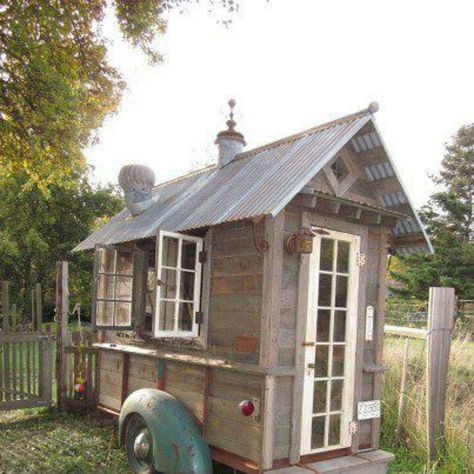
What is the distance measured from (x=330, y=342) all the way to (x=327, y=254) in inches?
37.3

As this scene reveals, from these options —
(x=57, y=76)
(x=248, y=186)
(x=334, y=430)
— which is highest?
(x=57, y=76)

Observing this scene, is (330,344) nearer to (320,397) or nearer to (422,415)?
(320,397)

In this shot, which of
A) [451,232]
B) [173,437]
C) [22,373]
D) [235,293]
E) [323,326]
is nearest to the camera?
[173,437]

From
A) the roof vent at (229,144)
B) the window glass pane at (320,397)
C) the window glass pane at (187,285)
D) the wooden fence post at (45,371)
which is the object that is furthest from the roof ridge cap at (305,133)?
the wooden fence post at (45,371)

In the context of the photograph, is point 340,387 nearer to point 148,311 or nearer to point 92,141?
point 148,311

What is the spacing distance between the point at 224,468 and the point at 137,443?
1.11m

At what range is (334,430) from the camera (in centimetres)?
543

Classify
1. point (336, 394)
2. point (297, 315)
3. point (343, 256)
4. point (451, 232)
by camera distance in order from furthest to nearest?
1. point (451, 232)
2. point (343, 256)
3. point (336, 394)
4. point (297, 315)

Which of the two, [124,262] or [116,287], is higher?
[124,262]

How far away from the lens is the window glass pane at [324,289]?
5.35 metres

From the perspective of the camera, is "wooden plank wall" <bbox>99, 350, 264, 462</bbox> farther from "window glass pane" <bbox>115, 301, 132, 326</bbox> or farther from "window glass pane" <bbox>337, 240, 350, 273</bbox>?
"window glass pane" <bbox>337, 240, 350, 273</bbox>

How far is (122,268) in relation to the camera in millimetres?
7094

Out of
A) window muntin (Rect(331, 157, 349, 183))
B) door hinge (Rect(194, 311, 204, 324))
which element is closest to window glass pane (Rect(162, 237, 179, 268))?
door hinge (Rect(194, 311, 204, 324))

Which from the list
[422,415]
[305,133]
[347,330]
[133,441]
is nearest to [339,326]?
[347,330]
